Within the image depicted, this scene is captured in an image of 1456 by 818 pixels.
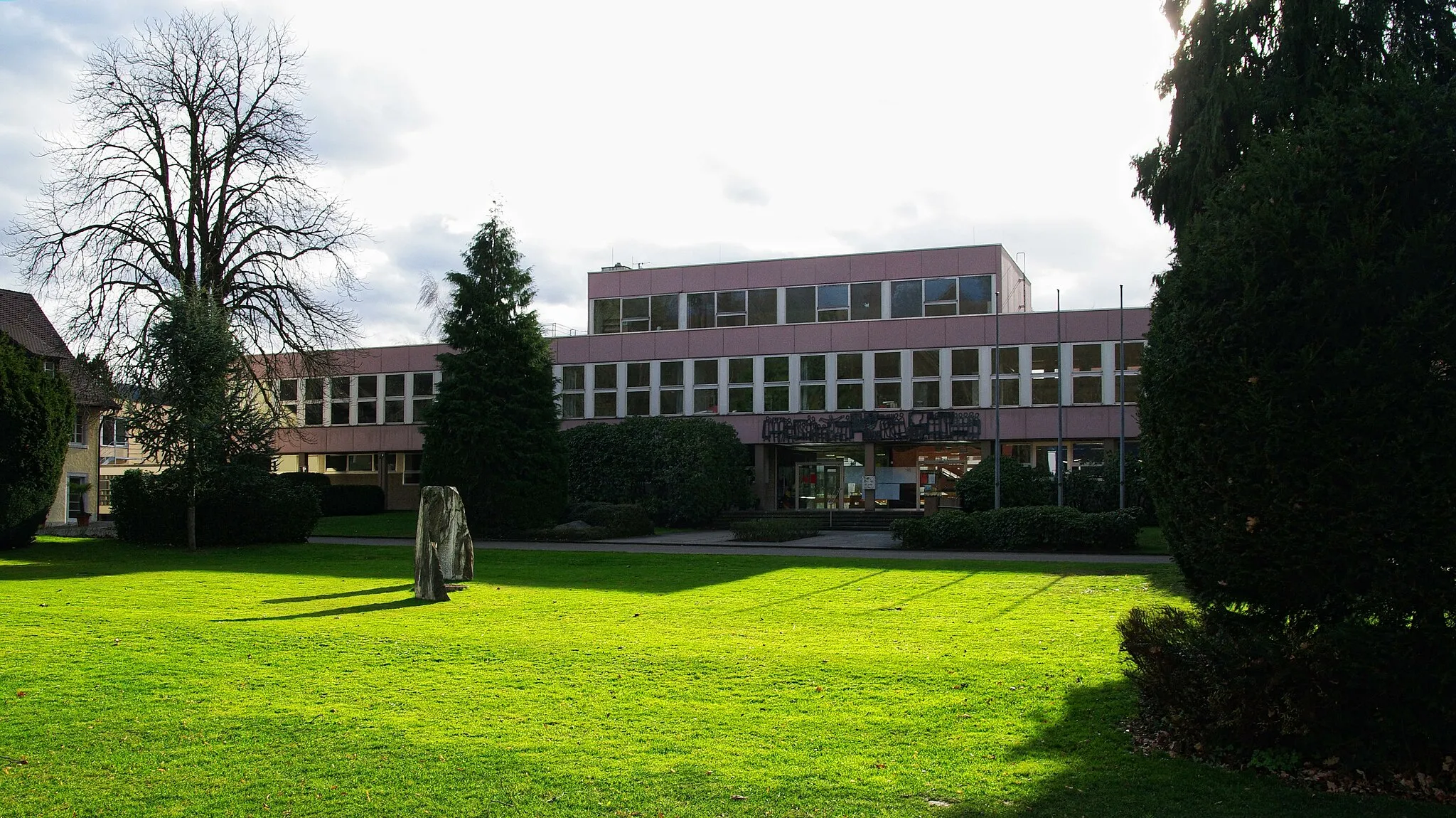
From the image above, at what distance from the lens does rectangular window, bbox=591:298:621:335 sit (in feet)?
151

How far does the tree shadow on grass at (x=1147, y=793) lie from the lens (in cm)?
571

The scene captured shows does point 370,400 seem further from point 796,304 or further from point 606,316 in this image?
point 796,304

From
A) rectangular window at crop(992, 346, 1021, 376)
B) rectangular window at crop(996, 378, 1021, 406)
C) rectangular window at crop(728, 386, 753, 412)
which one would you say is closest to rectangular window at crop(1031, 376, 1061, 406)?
rectangular window at crop(996, 378, 1021, 406)

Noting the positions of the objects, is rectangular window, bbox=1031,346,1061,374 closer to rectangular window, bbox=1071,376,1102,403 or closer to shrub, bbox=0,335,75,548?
rectangular window, bbox=1071,376,1102,403

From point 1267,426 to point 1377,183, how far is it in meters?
1.60

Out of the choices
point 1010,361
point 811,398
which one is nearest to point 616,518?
point 811,398

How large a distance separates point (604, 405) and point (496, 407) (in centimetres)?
1221

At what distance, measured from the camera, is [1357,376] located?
240 inches

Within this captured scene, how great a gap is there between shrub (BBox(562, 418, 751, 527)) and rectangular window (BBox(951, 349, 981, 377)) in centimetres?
864

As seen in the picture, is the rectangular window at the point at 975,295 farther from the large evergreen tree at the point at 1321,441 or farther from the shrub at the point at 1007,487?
the large evergreen tree at the point at 1321,441

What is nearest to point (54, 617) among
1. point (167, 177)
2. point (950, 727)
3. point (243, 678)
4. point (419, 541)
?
point (419, 541)

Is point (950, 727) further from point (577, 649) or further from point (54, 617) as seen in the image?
point (54, 617)

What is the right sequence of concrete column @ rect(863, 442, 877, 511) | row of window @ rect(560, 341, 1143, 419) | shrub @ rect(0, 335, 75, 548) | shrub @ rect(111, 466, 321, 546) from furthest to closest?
concrete column @ rect(863, 442, 877, 511), row of window @ rect(560, 341, 1143, 419), shrub @ rect(111, 466, 321, 546), shrub @ rect(0, 335, 75, 548)

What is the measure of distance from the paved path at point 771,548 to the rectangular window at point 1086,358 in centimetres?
1031
